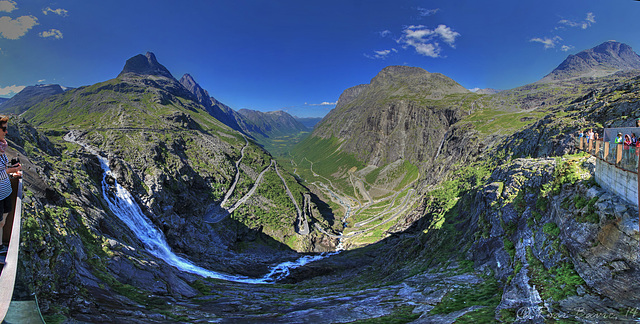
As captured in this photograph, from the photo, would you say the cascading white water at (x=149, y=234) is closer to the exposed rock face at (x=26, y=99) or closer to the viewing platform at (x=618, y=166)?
the viewing platform at (x=618, y=166)

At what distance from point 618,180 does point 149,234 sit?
6174 cm

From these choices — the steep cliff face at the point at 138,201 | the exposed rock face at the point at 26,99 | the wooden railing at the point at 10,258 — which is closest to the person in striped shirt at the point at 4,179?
the wooden railing at the point at 10,258

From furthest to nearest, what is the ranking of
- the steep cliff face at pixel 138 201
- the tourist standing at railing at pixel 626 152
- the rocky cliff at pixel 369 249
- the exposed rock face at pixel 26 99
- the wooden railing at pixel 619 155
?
the exposed rock face at pixel 26 99 < the steep cliff face at pixel 138 201 < the rocky cliff at pixel 369 249 < the tourist standing at railing at pixel 626 152 < the wooden railing at pixel 619 155

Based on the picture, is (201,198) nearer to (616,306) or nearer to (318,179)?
(616,306)

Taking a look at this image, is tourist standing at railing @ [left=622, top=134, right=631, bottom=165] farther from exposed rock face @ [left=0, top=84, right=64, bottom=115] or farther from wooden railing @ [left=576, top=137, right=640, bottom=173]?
exposed rock face @ [left=0, top=84, right=64, bottom=115]

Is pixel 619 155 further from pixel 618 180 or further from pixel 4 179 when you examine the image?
pixel 4 179

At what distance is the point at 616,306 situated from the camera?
31.1ft

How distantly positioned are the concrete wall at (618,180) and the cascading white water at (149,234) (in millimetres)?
48036

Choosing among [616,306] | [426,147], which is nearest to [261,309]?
[616,306]

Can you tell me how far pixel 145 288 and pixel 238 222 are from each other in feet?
190

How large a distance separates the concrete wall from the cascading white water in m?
48.0

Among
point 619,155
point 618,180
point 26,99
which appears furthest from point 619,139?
point 26,99

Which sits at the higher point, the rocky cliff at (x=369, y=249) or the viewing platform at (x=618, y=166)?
the viewing platform at (x=618, y=166)

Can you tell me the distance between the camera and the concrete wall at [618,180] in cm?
1055
